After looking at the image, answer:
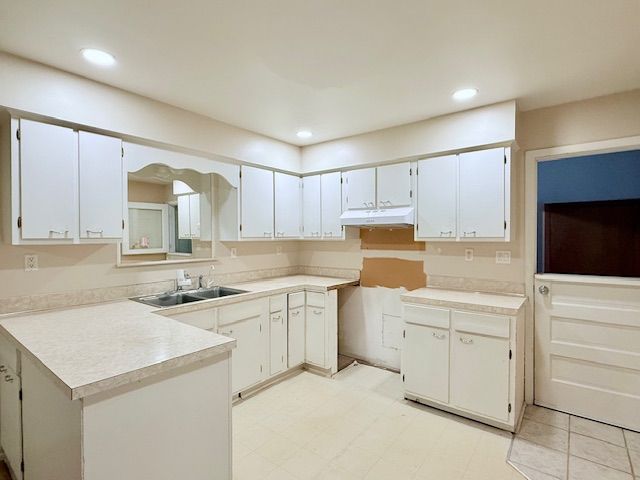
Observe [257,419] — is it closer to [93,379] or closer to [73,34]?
→ [93,379]

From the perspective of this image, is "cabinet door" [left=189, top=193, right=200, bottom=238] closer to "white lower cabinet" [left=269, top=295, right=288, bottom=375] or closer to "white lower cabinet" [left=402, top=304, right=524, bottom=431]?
"white lower cabinet" [left=269, top=295, right=288, bottom=375]

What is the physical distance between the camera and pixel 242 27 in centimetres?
172

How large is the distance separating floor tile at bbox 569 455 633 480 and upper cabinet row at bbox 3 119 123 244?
3268 millimetres

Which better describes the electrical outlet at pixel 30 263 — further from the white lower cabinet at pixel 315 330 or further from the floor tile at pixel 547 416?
the floor tile at pixel 547 416

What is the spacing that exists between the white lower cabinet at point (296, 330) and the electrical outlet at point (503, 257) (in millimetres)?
1830

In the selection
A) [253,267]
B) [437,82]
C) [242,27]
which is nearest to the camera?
[242,27]

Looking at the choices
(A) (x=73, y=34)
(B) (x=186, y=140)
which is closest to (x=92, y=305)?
A: (B) (x=186, y=140)

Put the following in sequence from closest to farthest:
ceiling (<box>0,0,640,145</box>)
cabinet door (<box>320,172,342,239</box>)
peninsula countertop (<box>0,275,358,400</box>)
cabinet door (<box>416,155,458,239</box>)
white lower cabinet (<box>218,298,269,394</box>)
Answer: peninsula countertop (<box>0,275,358,400</box>)
ceiling (<box>0,0,640,145</box>)
white lower cabinet (<box>218,298,269,394</box>)
cabinet door (<box>416,155,458,239</box>)
cabinet door (<box>320,172,342,239</box>)

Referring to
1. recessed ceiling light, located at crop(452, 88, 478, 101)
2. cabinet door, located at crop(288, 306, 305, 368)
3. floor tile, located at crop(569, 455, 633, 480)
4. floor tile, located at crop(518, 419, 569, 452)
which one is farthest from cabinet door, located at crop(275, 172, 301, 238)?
floor tile, located at crop(569, 455, 633, 480)

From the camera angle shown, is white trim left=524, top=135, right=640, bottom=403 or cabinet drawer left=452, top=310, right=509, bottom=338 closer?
cabinet drawer left=452, top=310, right=509, bottom=338

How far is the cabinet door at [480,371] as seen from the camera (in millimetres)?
2399

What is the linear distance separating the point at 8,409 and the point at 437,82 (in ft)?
10.9

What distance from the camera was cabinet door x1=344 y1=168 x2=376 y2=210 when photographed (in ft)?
11.1

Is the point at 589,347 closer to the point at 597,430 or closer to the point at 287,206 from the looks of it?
the point at 597,430
